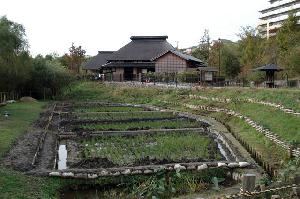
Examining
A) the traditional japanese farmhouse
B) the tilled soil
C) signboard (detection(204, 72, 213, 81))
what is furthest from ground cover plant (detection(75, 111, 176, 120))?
the traditional japanese farmhouse

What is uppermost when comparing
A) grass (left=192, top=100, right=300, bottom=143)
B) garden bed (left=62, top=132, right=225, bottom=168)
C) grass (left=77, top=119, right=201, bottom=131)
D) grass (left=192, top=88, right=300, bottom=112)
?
grass (left=192, top=88, right=300, bottom=112)

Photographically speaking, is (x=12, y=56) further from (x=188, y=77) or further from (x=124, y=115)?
(x=188, y=77)

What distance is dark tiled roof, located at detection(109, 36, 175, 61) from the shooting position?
5656cm

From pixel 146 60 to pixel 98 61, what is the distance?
51.4 ft

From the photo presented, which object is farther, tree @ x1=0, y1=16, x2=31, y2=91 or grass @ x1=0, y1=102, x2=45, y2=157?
tree @ x1=0, y1=16, x2=31, y2=91

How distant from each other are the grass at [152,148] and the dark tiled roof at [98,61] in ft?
157

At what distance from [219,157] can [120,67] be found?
134 ft

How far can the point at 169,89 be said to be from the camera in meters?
40.5

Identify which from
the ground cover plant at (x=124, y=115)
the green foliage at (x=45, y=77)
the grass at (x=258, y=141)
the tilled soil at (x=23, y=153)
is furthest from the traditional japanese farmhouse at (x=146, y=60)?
the tilled soil at (x=23, y=153)

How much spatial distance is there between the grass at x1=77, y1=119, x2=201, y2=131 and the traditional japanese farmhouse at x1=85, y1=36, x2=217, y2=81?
79.4 feet

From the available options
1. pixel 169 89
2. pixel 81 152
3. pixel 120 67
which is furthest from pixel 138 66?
pixel 81 152

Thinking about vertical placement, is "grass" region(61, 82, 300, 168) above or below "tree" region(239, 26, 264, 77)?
below

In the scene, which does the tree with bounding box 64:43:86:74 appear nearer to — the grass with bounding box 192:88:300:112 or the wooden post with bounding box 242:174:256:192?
the grass with bounding box 192:88:300:112

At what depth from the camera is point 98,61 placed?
69.3 meters
